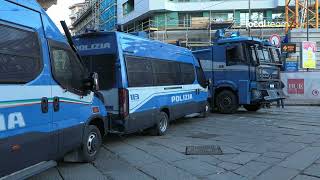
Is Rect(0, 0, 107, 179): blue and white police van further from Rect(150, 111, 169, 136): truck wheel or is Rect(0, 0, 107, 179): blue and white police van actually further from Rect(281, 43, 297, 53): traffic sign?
Rect(281, 43, 297, 53): traffic sign

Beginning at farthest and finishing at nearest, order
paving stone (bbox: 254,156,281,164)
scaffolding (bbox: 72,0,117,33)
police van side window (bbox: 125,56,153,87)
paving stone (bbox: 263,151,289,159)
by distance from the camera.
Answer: scaffolding (bbox: 72,0,117,33)
police van side window (bbox: 125,56,153,87)
paving stone (bbox: 263,151,289,159)
paving stone (bbox: 254,156,281,164)

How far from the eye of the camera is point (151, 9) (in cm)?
6250

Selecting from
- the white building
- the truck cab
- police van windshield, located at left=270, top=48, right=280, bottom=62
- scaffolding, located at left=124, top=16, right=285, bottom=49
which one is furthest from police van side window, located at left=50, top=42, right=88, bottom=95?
the white building

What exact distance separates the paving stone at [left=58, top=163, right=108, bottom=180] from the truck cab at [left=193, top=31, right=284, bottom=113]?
11156 millimetres

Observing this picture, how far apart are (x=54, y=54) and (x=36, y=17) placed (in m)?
0.66

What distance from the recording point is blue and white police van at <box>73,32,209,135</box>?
10281mm

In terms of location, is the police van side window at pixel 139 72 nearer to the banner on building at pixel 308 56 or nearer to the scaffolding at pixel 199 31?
the banner on building at pixel 308 56

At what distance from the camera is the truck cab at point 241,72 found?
18422 millimetres

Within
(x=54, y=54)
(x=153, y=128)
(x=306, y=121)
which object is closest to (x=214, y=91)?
(x=306, y=121)

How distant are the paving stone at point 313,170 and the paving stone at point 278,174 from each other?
0.61 feet

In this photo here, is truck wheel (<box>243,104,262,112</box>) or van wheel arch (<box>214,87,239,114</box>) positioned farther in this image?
truck wheel (<box>243,104,262,112</box>)

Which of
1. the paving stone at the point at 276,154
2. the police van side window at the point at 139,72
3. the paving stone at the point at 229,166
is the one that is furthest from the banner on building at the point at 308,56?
the paving stone at the point at 229,166

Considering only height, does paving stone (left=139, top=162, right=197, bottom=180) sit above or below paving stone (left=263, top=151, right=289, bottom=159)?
above

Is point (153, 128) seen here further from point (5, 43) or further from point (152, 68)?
point (5, 43)
